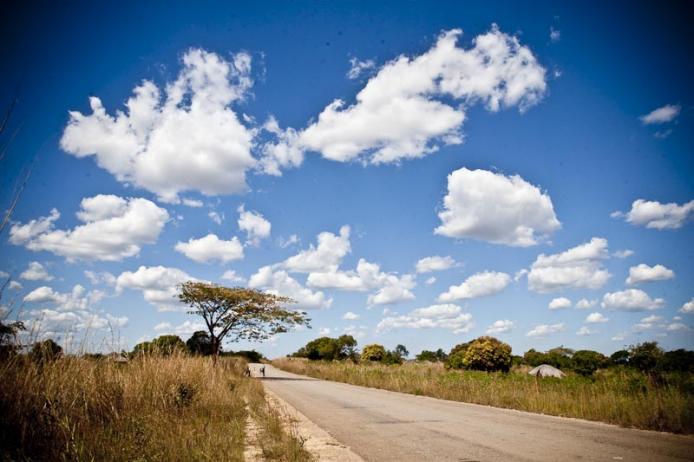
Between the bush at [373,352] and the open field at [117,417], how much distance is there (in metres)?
48.3

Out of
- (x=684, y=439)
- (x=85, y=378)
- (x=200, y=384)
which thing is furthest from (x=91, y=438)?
(x=684, y=439)

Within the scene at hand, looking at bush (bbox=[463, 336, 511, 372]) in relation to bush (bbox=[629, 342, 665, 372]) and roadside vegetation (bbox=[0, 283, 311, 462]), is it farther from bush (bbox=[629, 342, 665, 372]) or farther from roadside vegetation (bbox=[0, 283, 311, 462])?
roadside vegetation (bbox=[0, 283, 311, 462])

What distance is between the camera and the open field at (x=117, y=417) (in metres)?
5.41

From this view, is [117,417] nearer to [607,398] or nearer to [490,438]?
[490,438]

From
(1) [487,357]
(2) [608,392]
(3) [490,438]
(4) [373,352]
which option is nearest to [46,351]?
(3) [490,438]

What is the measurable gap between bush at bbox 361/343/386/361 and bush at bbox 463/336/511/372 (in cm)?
2061

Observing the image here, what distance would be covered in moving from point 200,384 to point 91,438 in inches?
207

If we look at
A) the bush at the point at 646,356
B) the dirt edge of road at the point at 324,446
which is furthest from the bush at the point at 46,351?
the bush at the point at 646,356

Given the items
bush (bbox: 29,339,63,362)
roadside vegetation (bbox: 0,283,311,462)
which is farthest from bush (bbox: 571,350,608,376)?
bush (bbox: 29,339,63,362)

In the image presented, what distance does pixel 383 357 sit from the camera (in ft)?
187

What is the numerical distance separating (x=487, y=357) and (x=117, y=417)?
116ft

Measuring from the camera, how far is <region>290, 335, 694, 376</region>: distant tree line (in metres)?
20.9

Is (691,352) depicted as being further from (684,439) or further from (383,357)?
(383,357)

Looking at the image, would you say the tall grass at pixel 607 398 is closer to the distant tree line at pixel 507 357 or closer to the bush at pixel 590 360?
the distant tree line at pixel 507 357
